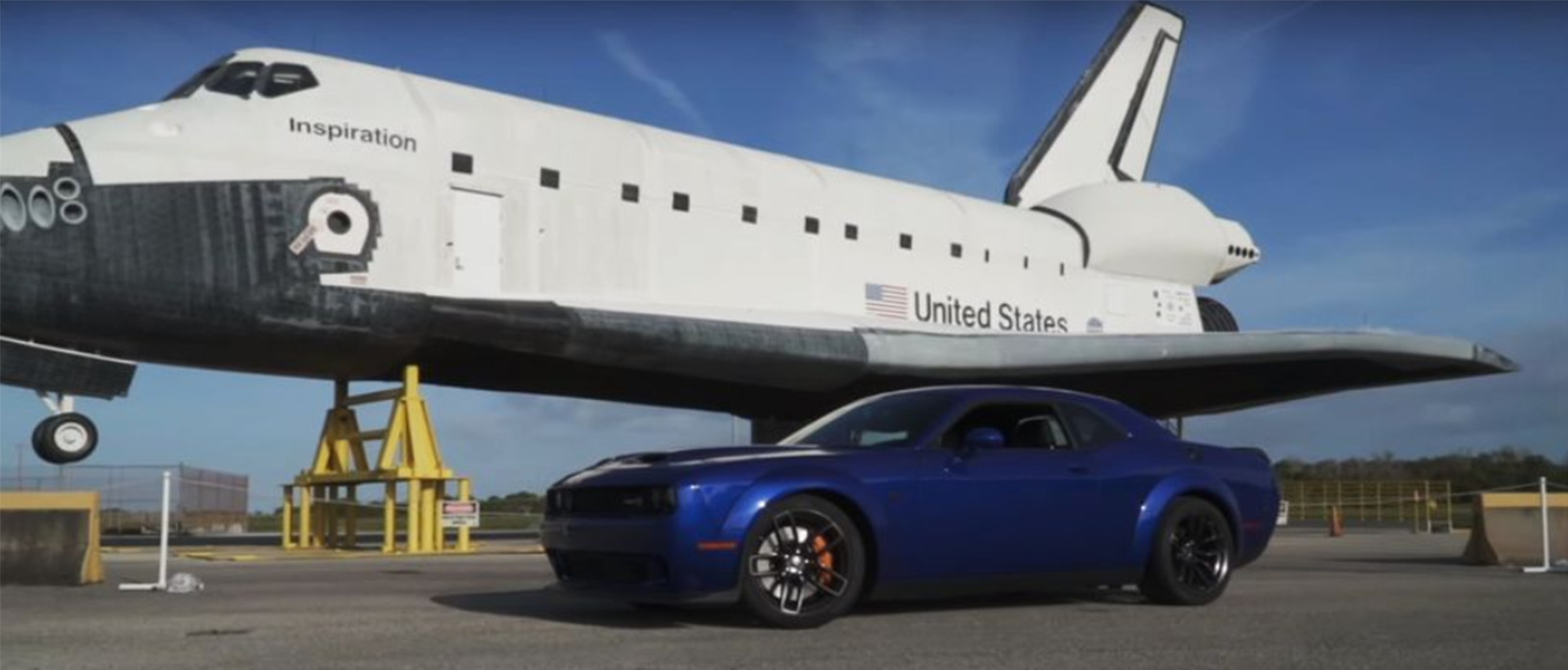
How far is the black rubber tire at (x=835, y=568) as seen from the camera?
6477 millimetres

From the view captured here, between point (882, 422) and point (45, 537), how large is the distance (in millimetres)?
5938

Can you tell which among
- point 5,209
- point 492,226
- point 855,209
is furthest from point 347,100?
point 855,209

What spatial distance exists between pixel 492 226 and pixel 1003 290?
9273 millimetres

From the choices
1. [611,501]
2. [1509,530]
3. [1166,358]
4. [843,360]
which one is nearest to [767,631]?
[611,501]

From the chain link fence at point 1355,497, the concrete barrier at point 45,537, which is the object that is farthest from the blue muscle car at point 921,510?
the chain link fence at point 1355,497

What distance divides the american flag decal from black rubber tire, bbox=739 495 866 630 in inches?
523

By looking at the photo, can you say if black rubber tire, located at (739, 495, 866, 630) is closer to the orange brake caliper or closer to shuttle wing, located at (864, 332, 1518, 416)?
the orange brake caliper

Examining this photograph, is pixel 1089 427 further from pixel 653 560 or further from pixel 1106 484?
pixel 653 560

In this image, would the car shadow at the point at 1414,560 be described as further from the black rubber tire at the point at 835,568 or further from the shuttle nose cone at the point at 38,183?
the shuttle nose cone at the point at 38,183

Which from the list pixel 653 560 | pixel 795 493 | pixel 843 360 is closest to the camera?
pixel 653 560

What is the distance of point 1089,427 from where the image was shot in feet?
25.9

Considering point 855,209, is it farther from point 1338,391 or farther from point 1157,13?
point 1157,13

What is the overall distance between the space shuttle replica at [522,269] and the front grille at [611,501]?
8241mm

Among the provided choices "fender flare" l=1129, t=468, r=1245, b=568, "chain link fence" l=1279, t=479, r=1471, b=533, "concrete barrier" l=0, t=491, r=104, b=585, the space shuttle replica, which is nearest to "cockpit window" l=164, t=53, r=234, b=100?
the space shuttle replica
